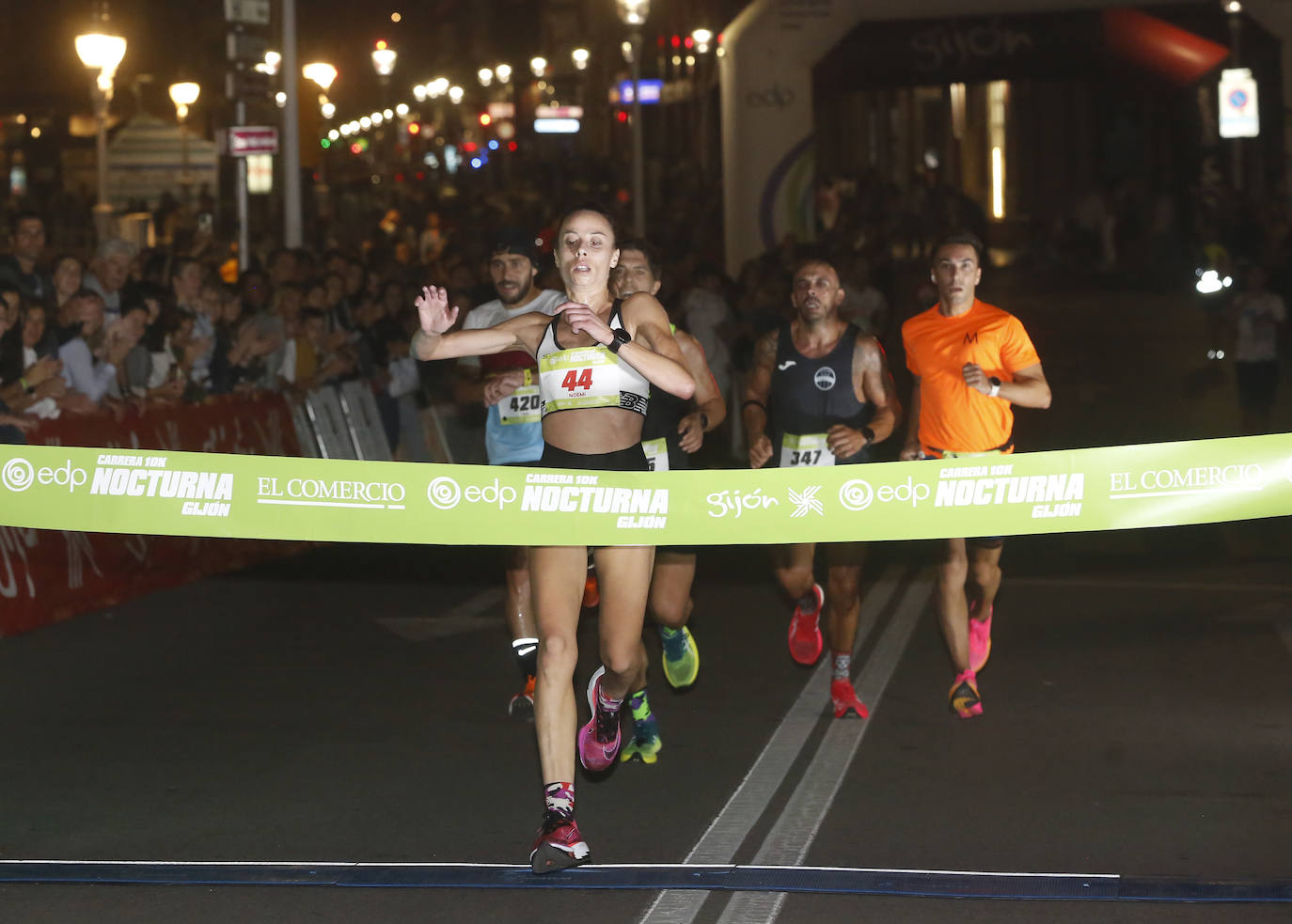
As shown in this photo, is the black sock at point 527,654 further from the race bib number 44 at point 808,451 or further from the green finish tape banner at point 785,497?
the green finish tape banner at point 785,497

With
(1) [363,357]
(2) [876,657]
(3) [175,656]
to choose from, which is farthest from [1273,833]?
(1) [363,357]

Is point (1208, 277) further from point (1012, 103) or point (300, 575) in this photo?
point (1012, 103)

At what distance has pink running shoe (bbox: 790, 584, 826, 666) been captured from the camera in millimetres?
8945

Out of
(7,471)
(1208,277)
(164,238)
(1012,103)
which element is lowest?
(7,471)

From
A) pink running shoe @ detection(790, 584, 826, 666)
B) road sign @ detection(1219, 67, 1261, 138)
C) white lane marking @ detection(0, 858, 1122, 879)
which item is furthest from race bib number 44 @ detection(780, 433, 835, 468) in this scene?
road sign @ detection(1219, 67, 1261, 138)

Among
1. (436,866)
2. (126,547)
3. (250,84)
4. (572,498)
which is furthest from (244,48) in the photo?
(436,866)

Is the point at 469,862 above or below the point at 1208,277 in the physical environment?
below

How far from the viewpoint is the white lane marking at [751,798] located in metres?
5.58

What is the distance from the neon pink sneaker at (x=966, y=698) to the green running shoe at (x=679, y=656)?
3.67 feet

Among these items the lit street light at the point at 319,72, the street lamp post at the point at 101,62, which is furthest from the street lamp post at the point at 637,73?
the street lamp post at the point at 101,62

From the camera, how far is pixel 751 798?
6.86 meters

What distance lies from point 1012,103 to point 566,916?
1791 inches

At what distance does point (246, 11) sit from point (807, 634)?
13548 millimetres

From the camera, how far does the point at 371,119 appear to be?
98.0m
